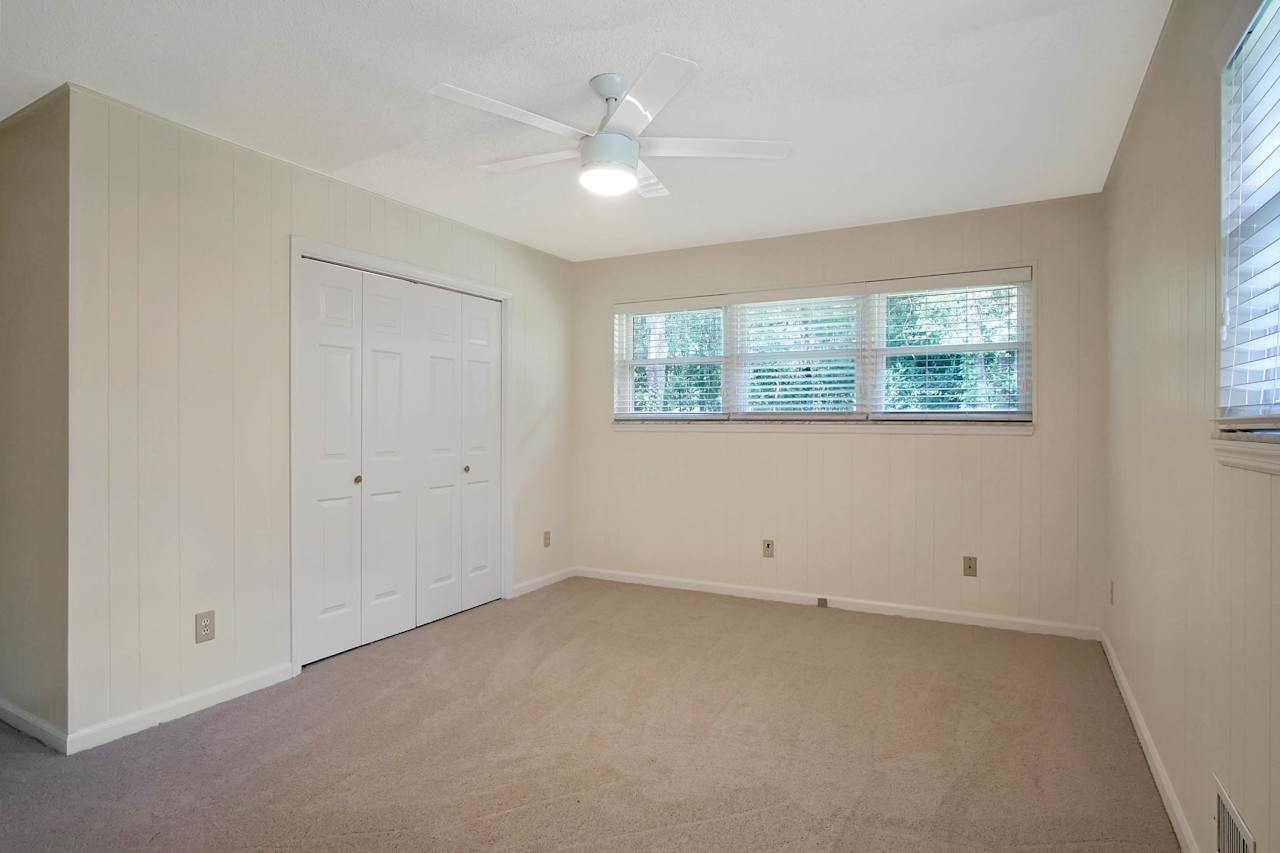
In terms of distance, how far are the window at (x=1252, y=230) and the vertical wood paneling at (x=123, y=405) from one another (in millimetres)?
3407

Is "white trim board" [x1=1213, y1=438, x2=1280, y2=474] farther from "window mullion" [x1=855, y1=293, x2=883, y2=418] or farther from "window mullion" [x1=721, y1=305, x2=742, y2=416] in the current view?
"window mullion" [x1=721, y1=305, x2=742, y2=416]

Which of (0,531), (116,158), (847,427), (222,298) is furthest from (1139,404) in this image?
(0,531)

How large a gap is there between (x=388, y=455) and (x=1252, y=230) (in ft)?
A: 11.7

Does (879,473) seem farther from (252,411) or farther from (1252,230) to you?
(252,411)

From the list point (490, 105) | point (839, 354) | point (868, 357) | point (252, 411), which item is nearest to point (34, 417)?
point (252, 411)

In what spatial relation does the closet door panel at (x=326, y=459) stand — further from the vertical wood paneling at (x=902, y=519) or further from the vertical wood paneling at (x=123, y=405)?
the vertical wood paneling at (x=902, y=519)

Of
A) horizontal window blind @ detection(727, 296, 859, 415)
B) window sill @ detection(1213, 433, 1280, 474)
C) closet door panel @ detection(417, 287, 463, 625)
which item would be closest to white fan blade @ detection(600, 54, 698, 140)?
window sill @ detection(1213, 433, 1280, 474)

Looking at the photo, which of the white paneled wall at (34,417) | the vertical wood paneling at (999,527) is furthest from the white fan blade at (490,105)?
the vertical wood paneling at (999,527)

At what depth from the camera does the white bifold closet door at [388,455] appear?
3338mm

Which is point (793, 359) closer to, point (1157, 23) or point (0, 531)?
point (1157, 23)

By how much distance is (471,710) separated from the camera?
9.32 ft

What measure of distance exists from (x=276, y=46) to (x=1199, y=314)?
9.24ft

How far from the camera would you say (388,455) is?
375 cm

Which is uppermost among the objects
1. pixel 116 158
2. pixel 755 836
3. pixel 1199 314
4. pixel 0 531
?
pixel 116 158
